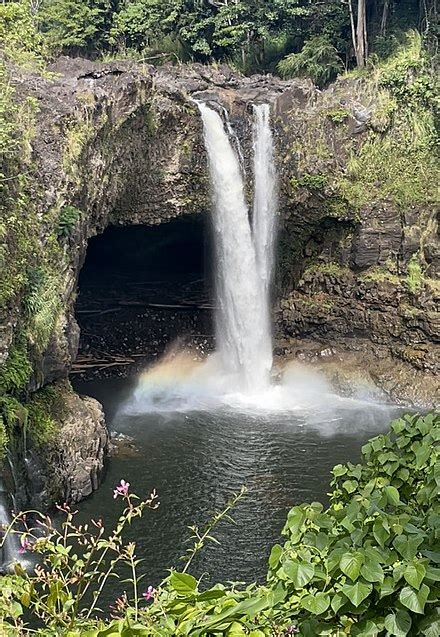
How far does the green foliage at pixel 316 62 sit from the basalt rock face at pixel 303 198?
106 inches

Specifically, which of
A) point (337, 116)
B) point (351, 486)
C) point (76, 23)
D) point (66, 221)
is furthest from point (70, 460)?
point (76, 23)

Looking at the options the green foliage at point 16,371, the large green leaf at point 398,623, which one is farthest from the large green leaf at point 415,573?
the green foliage at point 16,371

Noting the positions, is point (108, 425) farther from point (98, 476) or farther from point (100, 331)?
point (100, 331)

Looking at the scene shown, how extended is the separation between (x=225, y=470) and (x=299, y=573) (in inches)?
401

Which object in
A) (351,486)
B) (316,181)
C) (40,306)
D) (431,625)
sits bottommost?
(431,625)

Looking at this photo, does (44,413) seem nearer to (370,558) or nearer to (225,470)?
(225,470)

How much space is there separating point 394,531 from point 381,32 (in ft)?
72.0

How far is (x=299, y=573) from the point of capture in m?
2.70

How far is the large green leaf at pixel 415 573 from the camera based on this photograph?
251cm

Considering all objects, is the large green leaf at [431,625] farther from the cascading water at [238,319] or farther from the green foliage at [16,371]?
the cascading water at [238,319]

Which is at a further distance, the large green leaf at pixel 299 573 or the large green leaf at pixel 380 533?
the large green leaf at pixel 380 533

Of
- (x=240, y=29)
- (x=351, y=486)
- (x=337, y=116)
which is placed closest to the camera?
(x=351, y=486)

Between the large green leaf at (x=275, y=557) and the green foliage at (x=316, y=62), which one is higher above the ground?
the green foliage at (x=316, y=62)

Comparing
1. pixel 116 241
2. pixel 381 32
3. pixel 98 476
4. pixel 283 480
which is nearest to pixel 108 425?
pixel 98 476
